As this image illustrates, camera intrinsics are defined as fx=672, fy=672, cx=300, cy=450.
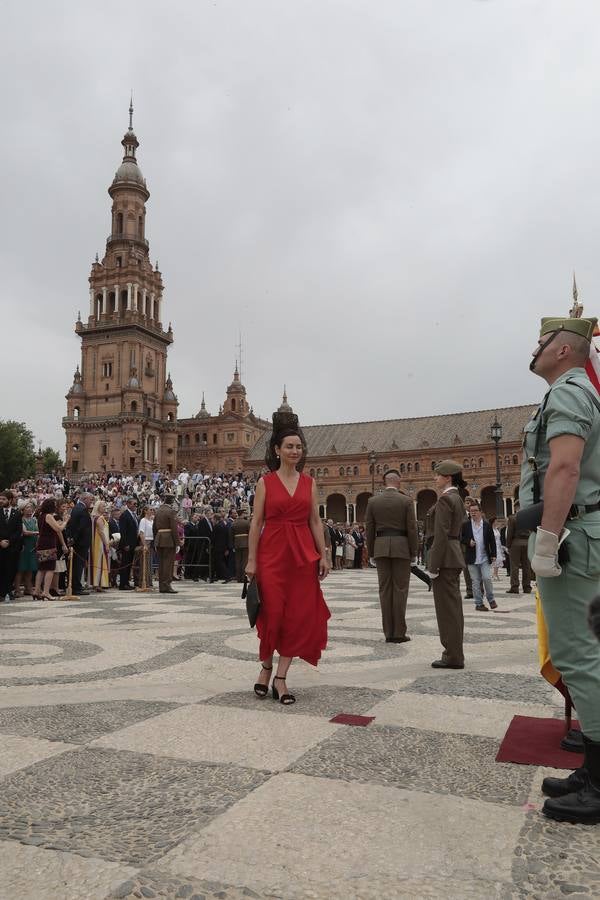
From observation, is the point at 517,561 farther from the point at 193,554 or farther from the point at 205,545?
the point at 193,554

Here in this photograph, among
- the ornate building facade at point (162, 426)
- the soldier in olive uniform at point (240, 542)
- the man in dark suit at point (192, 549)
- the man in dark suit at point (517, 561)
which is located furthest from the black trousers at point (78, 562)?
the ornate building facade at point (162, 426)

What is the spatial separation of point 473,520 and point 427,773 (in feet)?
28.9

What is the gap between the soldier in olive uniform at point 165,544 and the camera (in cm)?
1331

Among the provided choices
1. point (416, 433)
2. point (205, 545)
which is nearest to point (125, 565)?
point (205, 545)

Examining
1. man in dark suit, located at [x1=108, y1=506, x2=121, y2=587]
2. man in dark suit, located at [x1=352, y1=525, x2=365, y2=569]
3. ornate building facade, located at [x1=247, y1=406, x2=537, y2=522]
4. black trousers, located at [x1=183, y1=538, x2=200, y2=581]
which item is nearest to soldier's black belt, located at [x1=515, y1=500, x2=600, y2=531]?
man in dark suit, located at [x1=108, y1=506, x2=121, y2=587]

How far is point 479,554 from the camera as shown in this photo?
10484 mm

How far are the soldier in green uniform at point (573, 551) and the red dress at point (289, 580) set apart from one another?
188 cm

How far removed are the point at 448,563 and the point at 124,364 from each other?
8612 cm

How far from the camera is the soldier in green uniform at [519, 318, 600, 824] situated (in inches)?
99.1

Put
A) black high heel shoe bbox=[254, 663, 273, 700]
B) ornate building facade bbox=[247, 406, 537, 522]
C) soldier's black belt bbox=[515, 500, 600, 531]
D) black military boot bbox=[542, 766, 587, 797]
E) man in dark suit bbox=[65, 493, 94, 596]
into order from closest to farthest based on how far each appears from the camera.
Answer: black military boot bbox=[542, 766, 587, 797]
soldier's black belt bbox=[515, 500, 600, 531]
black high heel shoe bbox=[254, 663, 273, 700]
man in dark suit bbox=[65, 493, 94, 596]
ornate building facade bbox=[247, 406, 537, 522]

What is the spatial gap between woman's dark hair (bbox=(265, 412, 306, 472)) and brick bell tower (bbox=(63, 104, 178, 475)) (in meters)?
81.3

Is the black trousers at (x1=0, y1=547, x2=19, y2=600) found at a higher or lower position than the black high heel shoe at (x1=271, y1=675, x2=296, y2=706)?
higher

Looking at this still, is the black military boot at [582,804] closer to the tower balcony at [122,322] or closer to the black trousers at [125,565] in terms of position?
the black trousers at [125,565]

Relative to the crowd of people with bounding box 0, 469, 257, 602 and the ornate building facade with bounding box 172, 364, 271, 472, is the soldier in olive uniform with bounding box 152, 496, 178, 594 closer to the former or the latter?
the crowd of people with bounding box 0, 469, 257, 602
